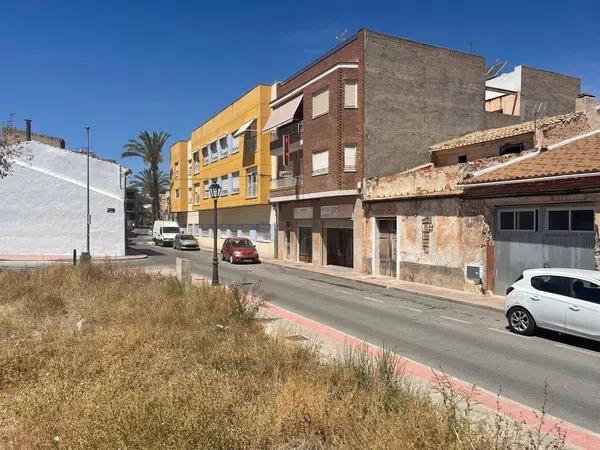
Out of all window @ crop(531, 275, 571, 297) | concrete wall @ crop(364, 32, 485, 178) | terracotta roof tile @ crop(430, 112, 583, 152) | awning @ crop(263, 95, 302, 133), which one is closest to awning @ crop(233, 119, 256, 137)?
awning @ crop(263, 95, 302, 133)

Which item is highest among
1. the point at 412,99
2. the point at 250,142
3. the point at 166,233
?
the point at 412,99

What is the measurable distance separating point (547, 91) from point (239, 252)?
2441 cm

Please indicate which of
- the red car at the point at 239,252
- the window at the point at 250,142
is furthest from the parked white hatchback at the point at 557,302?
the window at the point at 250,142

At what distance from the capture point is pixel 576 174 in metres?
14.5

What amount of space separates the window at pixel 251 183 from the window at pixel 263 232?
8.98 feet

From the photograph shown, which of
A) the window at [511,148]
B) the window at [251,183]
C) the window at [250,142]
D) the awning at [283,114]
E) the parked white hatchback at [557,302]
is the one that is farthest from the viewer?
the window at [251,183]

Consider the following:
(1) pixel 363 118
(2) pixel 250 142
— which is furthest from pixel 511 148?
(2) pixel 250 142

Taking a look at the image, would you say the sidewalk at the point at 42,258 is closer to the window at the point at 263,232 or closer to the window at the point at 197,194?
the window at the point at 263,232

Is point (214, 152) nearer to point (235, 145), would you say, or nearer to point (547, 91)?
point (235, 145)

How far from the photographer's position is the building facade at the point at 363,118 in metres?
27.5

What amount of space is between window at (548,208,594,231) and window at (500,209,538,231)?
24.1 inches

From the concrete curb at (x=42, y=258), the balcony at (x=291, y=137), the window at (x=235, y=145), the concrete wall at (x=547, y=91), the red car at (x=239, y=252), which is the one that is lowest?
the concrete curb at (x=42, y=258)

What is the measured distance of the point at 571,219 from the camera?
15.4 meters

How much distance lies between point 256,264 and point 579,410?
27351 millimetres
